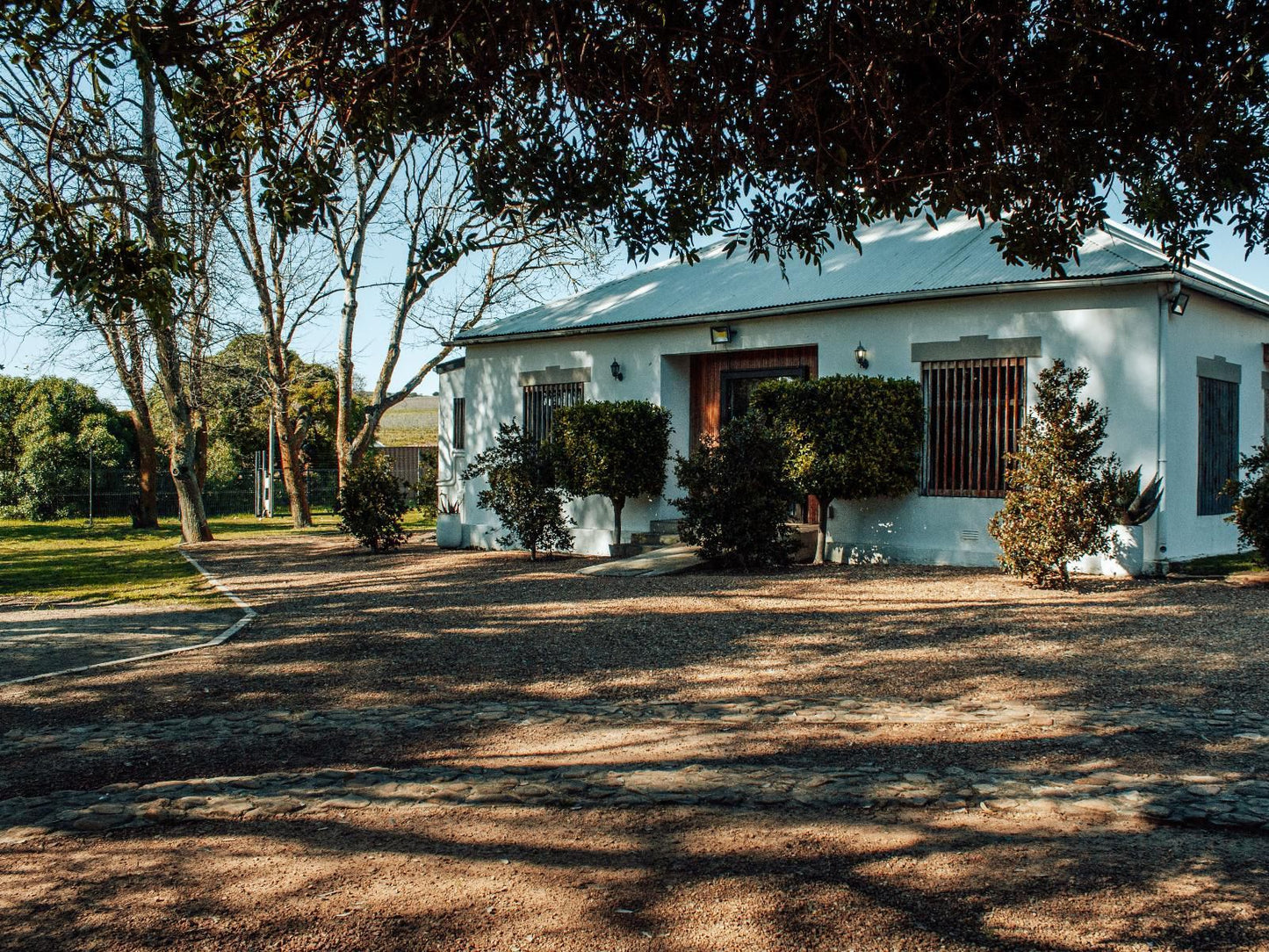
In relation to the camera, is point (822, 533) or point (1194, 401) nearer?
point (1194, 401)

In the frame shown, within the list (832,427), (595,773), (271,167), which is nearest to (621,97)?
(271,167)

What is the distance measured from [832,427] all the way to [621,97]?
6530mm

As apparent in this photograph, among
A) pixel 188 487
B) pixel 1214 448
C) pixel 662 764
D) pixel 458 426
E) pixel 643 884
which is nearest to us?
pixel 643 884

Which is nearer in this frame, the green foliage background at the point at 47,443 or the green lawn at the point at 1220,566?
the green lawn at the point at 1220,566

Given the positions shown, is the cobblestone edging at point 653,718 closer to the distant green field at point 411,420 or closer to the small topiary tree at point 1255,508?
the small topiary tree at point 1255,508

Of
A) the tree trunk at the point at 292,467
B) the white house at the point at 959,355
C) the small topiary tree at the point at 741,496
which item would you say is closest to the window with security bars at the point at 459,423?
the white house at the point at 959,355

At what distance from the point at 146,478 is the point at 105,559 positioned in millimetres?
8335

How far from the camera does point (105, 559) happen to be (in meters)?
16.9

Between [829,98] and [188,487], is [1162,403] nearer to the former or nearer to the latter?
[829,98]

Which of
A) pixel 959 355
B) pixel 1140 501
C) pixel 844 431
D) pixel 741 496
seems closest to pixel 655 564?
pixel 741 496

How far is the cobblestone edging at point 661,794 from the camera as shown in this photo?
423 cm

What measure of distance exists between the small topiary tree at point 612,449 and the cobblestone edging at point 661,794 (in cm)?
1017

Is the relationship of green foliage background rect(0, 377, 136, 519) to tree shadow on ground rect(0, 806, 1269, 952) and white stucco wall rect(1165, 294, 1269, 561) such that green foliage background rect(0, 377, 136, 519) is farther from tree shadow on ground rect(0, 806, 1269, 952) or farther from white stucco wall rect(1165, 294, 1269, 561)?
tree shadow on ground rect(0, 806, 1269, 952)

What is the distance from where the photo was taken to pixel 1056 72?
6.75 m
